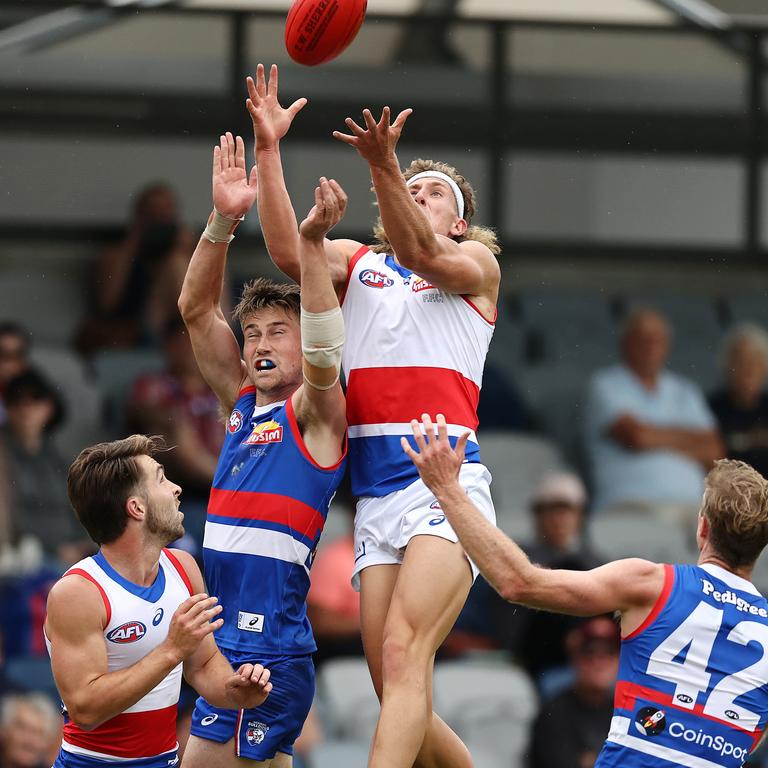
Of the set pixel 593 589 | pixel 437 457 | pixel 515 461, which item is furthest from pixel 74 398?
pixel 593 589

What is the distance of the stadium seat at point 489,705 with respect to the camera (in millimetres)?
9953

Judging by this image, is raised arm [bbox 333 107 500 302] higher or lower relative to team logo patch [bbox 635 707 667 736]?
higher

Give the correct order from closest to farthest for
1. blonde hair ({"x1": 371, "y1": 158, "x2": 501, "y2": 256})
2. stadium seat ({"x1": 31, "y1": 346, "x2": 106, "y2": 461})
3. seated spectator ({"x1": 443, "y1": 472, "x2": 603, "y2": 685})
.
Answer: blonde hair ({"x1": 371, "y1": 158, "x2": 501, "y2": 256}) < seated spectator ({"x1": 443, "y1": 472, "x2": 603, "y2": 685}) < stadium seat ({"x1": 31, "y1": 346, "x2": 106, "y2": 461})

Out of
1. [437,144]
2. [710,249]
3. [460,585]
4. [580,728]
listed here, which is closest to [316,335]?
[460,585]

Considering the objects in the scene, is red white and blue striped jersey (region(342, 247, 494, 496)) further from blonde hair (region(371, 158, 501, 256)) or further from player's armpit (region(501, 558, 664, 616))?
player's armpit (region(501, 558, 664, 616))

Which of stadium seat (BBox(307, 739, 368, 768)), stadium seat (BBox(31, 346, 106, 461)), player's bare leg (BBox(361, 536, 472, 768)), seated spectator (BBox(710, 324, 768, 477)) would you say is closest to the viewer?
player's bare leg (BBox(361, 536, 472, 768))

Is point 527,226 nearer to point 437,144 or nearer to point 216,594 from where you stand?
point 437,144

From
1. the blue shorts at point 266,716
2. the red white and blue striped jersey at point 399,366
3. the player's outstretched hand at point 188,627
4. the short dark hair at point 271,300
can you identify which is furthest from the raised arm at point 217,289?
the player's outstretched hand at point 188,627

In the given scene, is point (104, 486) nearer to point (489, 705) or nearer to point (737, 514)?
point (737, 514)

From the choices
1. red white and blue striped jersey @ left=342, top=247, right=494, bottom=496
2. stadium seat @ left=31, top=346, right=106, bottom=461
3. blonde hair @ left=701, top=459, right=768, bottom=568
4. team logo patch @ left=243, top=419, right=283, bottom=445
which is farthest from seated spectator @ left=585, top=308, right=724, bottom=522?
blonde hair @ left=701, top=459, right=768, bottom=568

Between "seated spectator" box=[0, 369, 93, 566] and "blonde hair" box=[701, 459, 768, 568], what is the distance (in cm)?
606

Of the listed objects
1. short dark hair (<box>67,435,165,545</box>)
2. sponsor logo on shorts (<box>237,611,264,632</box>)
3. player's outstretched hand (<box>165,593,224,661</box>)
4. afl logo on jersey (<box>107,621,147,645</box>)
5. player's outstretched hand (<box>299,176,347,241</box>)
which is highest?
player's outstretched hand (<box>299,176,347,241</box>)

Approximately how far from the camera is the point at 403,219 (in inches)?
209

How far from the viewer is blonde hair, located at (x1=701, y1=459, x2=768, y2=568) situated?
485 centimetres
